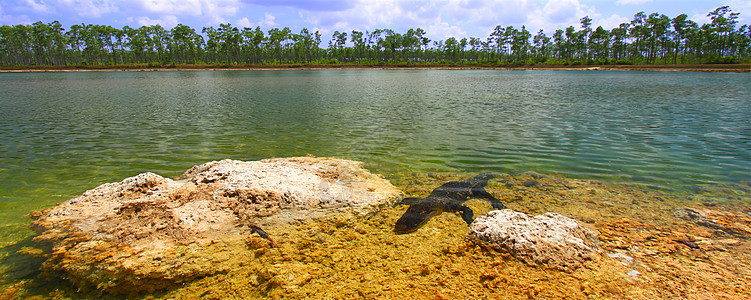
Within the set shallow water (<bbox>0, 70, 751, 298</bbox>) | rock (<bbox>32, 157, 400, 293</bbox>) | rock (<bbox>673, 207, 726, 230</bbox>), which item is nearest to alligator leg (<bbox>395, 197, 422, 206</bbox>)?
rock (<bbox>32, 157, 400, 293</bbox>)

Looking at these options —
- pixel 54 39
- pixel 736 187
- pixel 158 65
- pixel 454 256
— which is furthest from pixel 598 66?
pixel 54 39

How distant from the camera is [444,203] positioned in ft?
20.0

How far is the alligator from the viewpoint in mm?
5352

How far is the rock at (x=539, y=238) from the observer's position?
13.5ft

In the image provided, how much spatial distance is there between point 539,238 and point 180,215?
17.8 feet

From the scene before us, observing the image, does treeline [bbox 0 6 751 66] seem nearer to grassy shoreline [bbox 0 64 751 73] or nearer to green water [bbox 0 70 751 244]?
grassy shoreline [bbox 0 64 751 73]

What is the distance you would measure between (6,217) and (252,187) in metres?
4.26

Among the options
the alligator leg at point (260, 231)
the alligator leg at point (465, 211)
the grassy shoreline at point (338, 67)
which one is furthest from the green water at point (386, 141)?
the grassy shoreline at point (338, 67)

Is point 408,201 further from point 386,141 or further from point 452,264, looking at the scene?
point 386,141

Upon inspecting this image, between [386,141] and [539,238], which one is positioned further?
[386,141]

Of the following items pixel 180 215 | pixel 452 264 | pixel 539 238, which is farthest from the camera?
pixel 180 215

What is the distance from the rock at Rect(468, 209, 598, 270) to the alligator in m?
0.63

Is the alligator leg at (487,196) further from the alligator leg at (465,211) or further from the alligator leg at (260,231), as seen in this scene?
the alligator leg at (260,231)

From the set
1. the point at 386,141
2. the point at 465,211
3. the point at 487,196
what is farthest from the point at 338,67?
the point at 465,211
